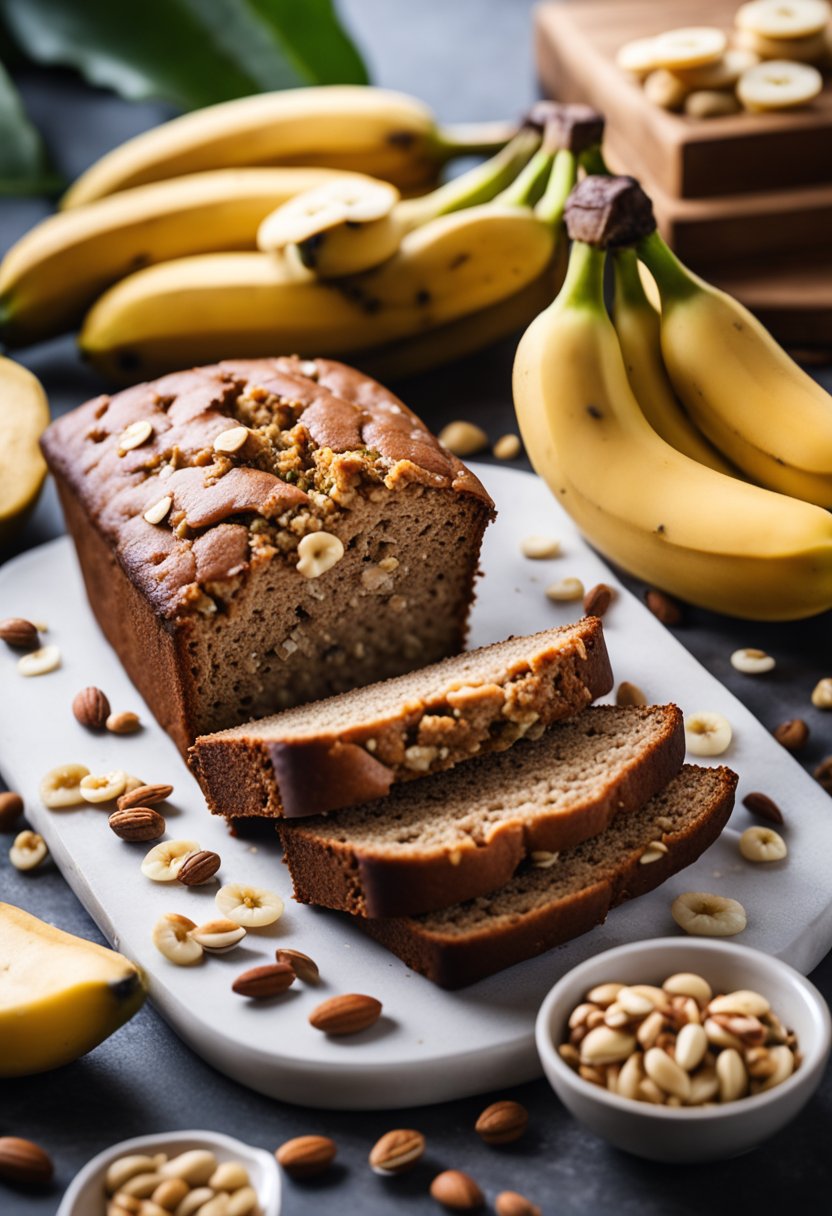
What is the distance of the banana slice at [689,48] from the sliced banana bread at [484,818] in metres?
2.04

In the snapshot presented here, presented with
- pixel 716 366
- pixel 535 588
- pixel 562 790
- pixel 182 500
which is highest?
pixel 182 500

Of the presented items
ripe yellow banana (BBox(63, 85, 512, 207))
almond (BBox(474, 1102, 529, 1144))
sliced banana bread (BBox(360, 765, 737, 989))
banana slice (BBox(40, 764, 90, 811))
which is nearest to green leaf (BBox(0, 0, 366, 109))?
ripe yellow banana (BBox(63, 85, 512, 207))

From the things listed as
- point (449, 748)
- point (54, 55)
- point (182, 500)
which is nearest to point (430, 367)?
point (182, 500)

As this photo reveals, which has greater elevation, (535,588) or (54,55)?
(54,55)

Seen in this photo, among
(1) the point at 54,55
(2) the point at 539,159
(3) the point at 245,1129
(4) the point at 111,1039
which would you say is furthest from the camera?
(1) the point at 54,55

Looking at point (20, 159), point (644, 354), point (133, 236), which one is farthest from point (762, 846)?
point (20, 159)

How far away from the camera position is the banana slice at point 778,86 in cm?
377

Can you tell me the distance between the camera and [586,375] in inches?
112

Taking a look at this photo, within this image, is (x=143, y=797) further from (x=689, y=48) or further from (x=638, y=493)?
(x=689, y=48)

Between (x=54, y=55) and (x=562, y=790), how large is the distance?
3803 millimetres

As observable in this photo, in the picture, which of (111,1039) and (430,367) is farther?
(430,367)

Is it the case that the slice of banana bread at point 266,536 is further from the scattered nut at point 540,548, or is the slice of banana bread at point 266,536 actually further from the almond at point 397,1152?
the almond at point 397,1152

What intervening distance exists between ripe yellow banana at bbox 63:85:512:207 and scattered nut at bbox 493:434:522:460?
97 centimetres

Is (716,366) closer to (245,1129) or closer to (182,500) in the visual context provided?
(182,500)
